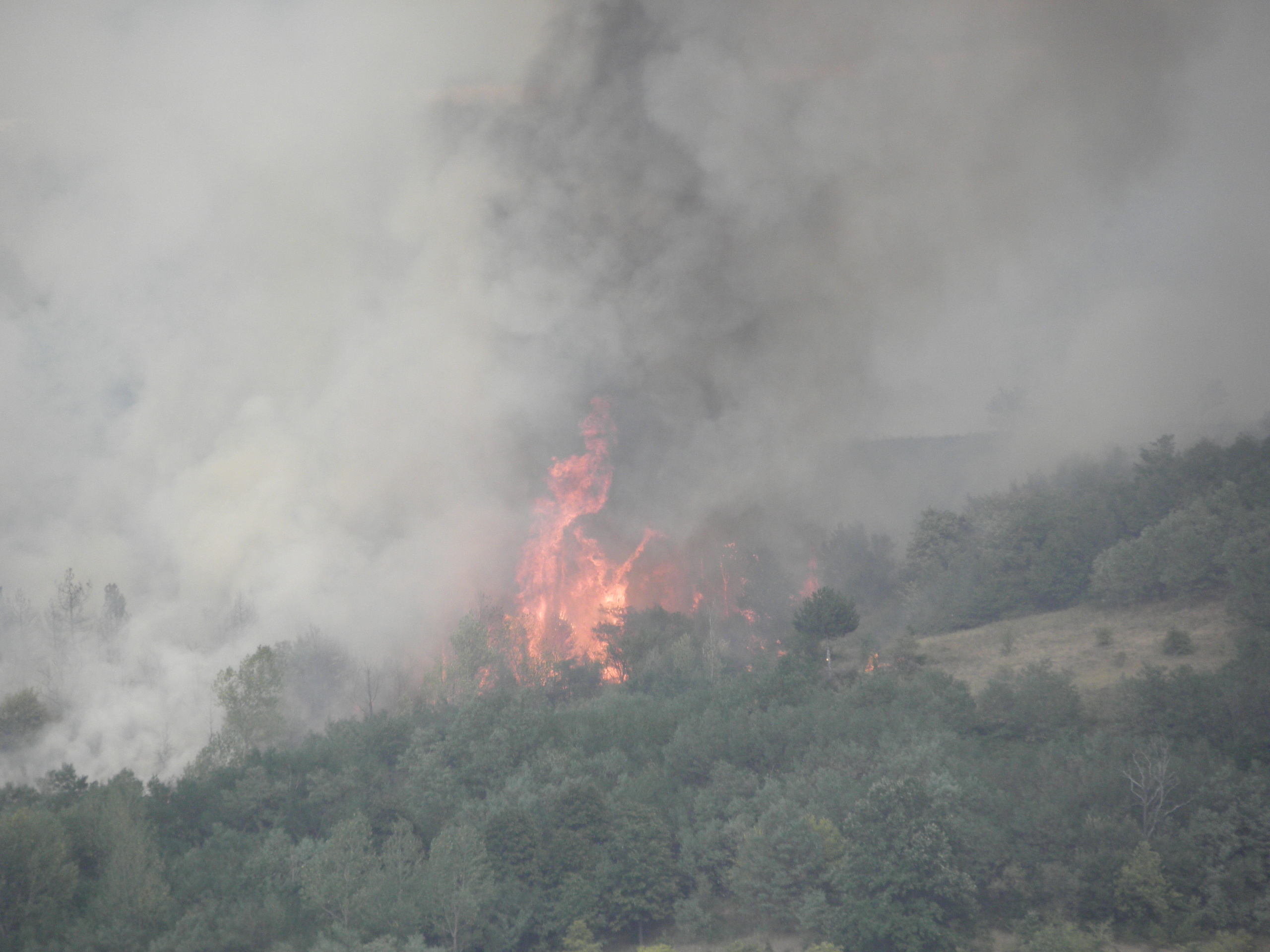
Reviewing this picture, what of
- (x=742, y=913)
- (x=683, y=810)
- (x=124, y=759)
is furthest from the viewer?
(x=124, y=759)

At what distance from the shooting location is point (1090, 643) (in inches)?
2817

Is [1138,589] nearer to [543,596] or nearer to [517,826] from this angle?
[517,826]

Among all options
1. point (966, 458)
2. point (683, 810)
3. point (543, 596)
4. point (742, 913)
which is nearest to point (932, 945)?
point (742, 913)

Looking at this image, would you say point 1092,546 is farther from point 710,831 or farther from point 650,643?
point 710,831

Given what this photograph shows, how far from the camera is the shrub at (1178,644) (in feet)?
211

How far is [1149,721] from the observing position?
183 ft

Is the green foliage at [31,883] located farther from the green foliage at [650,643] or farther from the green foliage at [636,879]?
the green foliage at [650,643]

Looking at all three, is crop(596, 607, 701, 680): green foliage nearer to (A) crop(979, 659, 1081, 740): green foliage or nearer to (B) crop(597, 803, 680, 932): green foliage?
(A) crop(979, 659, 1081, 740): green foliage

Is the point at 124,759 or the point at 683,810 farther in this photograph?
the point at 124,759

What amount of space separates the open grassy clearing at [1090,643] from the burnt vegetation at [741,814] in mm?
2004

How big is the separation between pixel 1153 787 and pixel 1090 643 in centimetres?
2480

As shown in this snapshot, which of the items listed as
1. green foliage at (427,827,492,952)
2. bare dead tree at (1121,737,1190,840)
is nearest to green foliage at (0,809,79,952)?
green foliage at (427,827,492,952)

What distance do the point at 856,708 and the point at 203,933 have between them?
4158cm

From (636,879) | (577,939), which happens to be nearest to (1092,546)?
(636,879)
